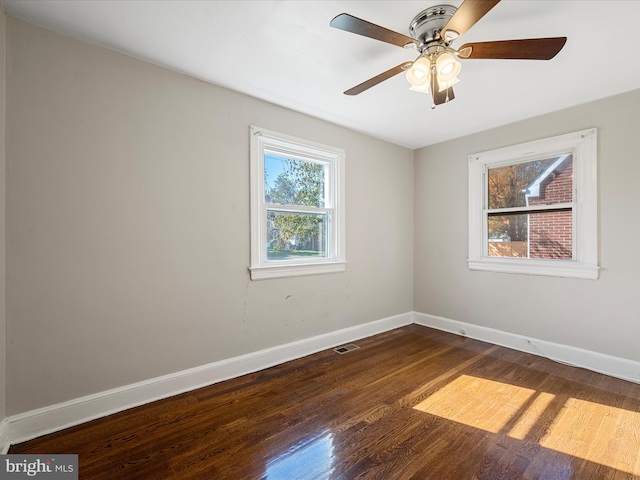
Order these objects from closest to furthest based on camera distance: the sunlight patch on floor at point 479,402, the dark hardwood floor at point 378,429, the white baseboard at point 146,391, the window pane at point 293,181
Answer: the dark hardwood floor at point 378,429 → the white baseboard at point 146,391 → the sunlight patch on floor at point 479,402 → the window pane at point 293,181

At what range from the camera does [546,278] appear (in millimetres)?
3066

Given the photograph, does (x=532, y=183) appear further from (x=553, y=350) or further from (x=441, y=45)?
(x=441, y=45)

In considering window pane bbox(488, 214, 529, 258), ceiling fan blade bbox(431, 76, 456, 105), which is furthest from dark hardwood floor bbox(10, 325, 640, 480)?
ceiling fan blade bbox(431, 76, 456, 105)

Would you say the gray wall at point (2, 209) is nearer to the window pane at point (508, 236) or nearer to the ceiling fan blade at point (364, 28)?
the ceiling fan blade at point (364, 28)

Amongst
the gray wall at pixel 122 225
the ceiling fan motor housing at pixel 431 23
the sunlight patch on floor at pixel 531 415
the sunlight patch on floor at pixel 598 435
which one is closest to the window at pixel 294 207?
the gray wall at pixel 122 225

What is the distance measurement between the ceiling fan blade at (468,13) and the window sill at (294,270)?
7.23 ft

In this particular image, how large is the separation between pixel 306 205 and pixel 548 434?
263 cm

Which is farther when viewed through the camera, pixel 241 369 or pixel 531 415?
pixel 241 369

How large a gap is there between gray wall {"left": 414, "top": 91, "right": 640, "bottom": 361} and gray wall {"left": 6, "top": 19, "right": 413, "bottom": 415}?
2077 mm

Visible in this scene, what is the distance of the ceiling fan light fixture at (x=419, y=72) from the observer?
1705 mm

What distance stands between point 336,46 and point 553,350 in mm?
3499

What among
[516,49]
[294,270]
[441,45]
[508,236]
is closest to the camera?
[516,49]

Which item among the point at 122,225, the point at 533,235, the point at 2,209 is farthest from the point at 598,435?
the point at 2,209

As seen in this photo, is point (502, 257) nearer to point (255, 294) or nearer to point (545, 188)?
point (545, 188)
